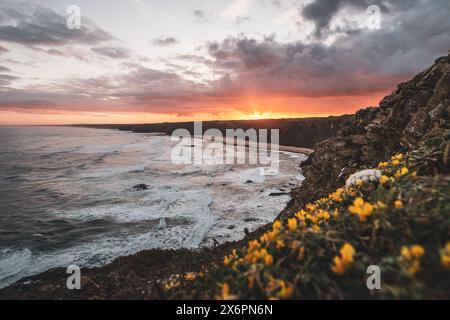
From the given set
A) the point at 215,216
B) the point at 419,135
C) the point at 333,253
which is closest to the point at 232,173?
the point at 215,216

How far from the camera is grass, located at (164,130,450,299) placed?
2066 millimetres

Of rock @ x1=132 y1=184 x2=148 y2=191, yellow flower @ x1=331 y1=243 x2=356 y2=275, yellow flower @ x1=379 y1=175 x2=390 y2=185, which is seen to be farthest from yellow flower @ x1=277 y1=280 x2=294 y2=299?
rock @ x1=132 y1=184 x2=148 y2=191

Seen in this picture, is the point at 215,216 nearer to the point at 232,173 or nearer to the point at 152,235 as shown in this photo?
the point at 152,235

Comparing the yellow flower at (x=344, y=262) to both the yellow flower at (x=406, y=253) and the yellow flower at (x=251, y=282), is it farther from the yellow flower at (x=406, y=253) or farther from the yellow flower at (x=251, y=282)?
the yellow flower at (x=251, y=282)

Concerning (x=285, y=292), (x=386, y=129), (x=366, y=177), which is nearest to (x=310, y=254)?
(x=285, y=292)

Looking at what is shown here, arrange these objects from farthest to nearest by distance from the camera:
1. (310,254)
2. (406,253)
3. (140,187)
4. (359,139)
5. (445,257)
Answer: (140,187)
(359,139)
(310,254)
(406,253)
(445,257)

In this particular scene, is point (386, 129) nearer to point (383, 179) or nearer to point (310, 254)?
point (383, 179)

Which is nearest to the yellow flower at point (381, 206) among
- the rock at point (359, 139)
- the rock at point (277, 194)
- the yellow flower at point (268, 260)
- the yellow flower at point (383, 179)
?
the yellow flower at point (383, 179)

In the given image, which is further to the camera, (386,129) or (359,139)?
(359,139)

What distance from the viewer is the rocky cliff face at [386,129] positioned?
8.88 m

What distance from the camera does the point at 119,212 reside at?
58.2 feet

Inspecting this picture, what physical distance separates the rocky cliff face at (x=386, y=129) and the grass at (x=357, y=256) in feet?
19.6

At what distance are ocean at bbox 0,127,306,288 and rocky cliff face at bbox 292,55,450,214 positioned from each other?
4.67 metres

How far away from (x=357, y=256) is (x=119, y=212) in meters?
17.4
